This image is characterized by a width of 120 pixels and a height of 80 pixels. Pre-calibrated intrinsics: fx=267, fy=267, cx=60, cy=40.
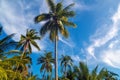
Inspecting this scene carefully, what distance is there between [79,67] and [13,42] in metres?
8.23

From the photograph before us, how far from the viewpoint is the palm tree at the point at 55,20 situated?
37.3m

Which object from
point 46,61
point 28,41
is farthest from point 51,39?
point 46,61

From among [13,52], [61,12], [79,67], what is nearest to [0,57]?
[13,52]

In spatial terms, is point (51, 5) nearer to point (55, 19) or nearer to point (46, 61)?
point (55, 19)

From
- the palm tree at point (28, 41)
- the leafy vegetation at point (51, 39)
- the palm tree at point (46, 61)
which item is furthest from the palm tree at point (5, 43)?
the palm tree at point (46, 61)

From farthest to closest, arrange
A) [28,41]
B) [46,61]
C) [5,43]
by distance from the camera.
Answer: [46,61] < [28,41] < [5,43]

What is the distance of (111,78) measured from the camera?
69.9 meters

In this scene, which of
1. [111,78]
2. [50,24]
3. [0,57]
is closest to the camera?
[0,57]

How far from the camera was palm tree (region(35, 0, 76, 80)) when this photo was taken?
122ft

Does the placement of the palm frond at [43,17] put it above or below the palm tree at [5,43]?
above

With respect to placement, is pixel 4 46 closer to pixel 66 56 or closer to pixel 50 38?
pixel 50 38

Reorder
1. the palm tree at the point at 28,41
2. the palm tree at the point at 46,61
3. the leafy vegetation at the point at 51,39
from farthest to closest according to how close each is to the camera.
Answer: the palm tree at the point at 46,61, the palm tree at the point at 28,41, the leafy vegetation at the point at 51,39

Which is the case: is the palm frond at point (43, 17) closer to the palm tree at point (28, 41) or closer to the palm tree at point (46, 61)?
the palm tree at point (28, 41)

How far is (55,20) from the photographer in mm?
37438
